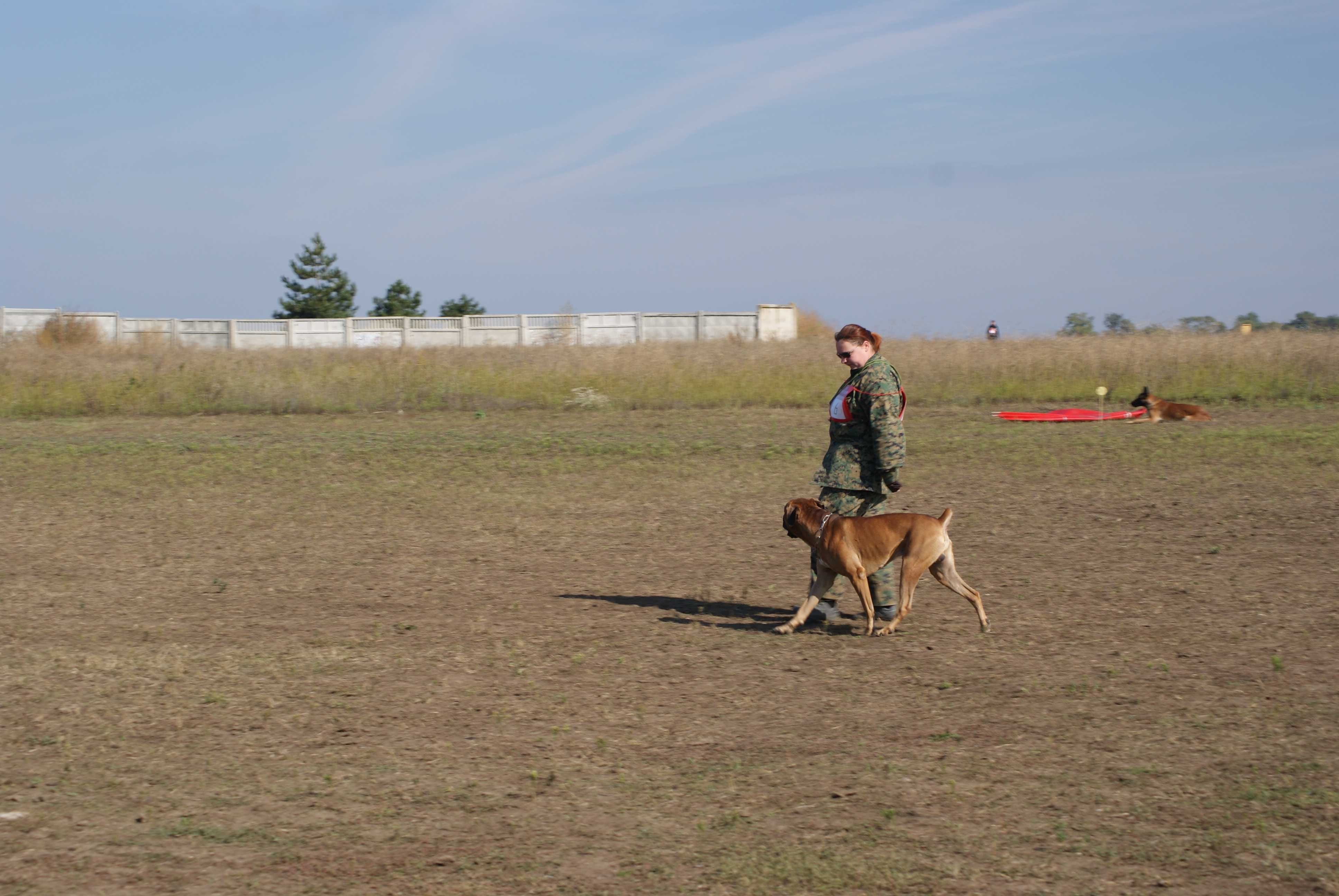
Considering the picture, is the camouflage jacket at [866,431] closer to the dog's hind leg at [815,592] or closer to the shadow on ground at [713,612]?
the dog's hind leg at [815,592]

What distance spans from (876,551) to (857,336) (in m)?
1.23

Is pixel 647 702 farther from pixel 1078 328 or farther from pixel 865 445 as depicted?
pixel 1078 328

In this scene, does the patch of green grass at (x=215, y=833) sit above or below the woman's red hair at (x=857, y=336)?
below

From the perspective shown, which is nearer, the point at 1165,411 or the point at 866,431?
the point at 866,431

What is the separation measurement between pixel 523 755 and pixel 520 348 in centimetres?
2337

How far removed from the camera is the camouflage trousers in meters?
6.86

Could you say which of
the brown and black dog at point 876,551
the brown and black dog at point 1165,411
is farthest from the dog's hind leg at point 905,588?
the brown and black dog at point 1165,411

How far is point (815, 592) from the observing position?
682 cm

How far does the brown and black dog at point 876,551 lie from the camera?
21.4ft

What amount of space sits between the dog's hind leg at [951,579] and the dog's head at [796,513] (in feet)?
2.47

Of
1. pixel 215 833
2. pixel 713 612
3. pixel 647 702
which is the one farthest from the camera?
pixel 713 612

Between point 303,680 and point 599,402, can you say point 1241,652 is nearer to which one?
point 303,680

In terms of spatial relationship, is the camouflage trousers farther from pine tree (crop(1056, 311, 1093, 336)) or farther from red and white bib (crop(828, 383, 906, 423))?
pine tree (crop(1056, 311, 1093, 336))

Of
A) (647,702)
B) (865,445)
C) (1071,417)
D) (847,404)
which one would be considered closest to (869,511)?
(865,445)
